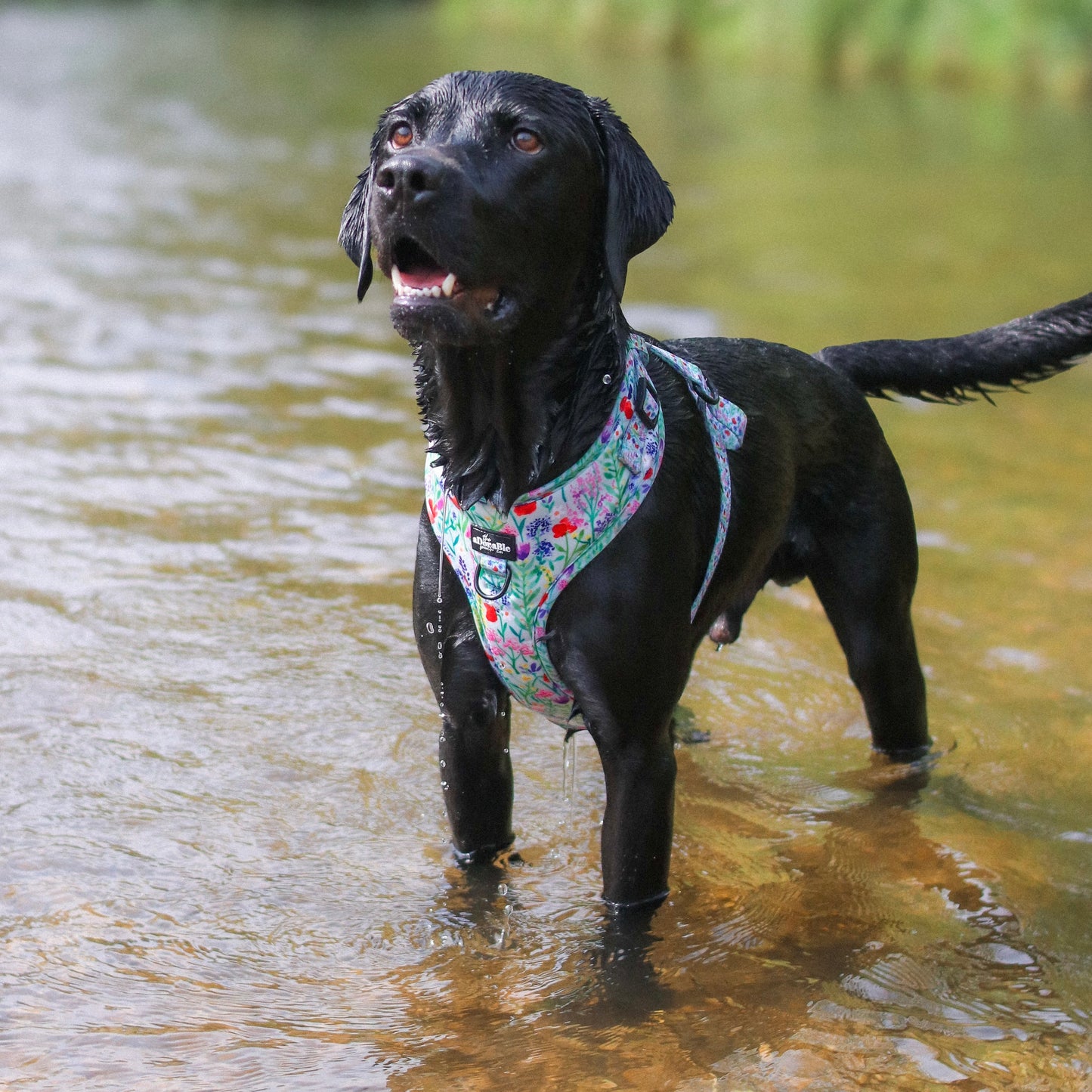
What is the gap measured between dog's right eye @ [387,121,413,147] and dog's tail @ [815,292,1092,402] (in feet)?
5.48

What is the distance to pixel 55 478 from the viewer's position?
6.85 metres

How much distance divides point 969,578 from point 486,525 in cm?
342

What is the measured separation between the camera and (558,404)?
133 inches

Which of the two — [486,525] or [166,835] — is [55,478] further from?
[486,525]

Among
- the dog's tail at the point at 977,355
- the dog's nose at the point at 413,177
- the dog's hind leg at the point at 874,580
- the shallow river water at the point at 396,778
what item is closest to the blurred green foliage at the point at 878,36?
the shallow river water at the point at 396,778

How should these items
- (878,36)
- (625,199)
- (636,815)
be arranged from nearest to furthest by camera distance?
(625,199) < (636,815) < (878,36)

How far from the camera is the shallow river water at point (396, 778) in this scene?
346 cm

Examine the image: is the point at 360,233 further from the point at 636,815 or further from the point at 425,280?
the point at 636,815

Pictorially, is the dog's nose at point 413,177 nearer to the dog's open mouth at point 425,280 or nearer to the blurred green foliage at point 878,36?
the dog's open mouth at point 425,280

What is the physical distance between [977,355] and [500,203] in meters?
1.98

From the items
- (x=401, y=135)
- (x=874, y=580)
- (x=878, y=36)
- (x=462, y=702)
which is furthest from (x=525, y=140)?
(x=878, y=36)

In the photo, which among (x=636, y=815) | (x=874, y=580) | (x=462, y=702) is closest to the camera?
(x=636, y=815)

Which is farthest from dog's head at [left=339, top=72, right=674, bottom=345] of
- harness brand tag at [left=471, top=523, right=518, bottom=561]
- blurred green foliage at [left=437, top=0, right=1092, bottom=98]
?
blurred green foliage at [left=437, top=0, right=1092, bottom=98]

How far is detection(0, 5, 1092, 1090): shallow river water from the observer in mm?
3457
